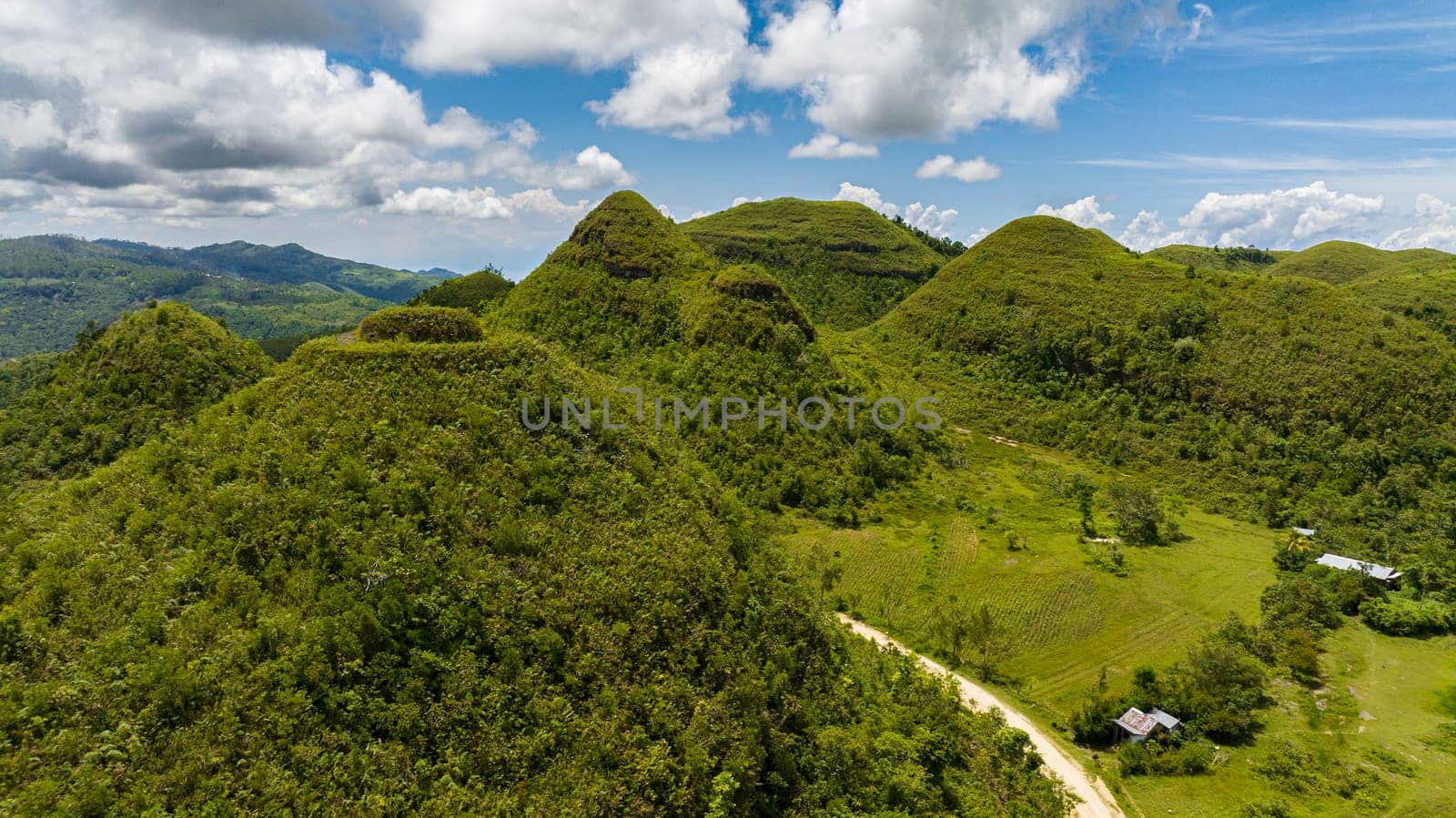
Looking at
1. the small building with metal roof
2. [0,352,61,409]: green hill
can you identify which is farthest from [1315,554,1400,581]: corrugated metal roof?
[0,352,61,409]: green hill

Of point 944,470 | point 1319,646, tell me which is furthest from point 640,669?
point 944,470

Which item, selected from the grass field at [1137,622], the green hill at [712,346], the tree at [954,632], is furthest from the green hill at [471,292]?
the tree at [954,632]

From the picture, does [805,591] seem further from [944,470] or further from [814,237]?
[814,237]

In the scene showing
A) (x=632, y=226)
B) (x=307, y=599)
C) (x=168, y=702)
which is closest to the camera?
(x=168, y=702)

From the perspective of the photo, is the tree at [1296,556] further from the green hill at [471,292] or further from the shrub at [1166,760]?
the green hill at [471,292]

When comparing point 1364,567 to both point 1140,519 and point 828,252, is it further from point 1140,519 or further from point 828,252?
point 828,252

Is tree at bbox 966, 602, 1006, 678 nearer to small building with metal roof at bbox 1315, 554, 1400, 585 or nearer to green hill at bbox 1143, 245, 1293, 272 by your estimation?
small building with metal roof at bbox 1315, 554, 1400, 585
